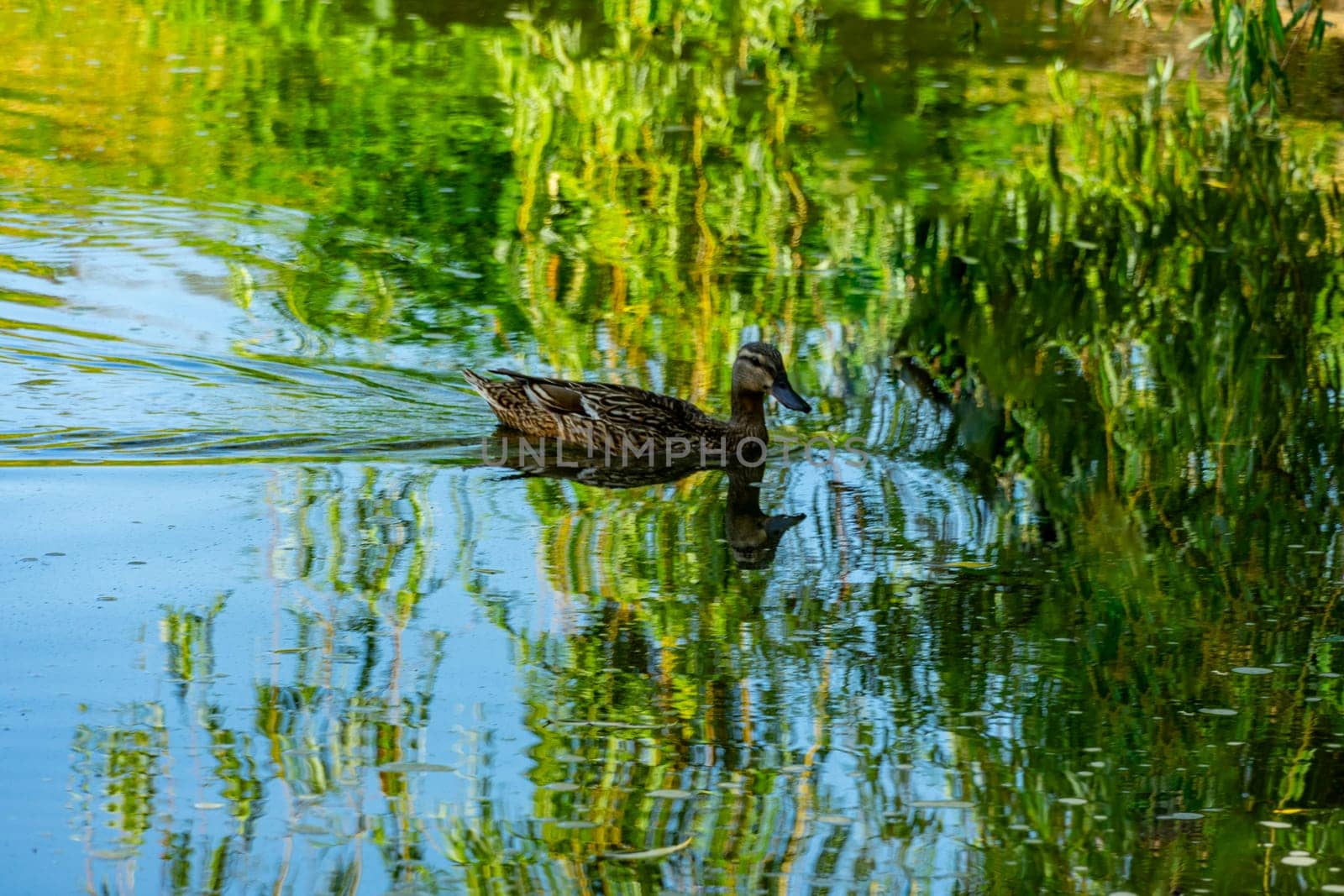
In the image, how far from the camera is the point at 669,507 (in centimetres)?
832

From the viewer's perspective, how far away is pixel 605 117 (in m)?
15.3

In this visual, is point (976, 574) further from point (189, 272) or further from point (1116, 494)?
point (189, 272)

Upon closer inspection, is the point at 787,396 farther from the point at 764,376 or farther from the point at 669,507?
the point at 669,507

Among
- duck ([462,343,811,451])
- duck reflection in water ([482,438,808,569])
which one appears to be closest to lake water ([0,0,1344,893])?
duck reflection in water ([482,438,808,569])

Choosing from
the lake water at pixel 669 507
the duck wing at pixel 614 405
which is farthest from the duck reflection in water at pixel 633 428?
the lake water at pixel 669 507

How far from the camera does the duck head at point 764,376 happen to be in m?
8.89

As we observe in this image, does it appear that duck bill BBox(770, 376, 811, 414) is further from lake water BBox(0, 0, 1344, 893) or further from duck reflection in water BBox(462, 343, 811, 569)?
lake water BBox(0, 0, 1344, 893)

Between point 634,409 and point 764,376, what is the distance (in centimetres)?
59

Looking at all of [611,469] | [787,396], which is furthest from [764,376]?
[611,469]

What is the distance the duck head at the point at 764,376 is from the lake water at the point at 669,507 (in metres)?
0.28

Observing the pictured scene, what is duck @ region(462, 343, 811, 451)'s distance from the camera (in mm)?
8820

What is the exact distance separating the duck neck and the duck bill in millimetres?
108

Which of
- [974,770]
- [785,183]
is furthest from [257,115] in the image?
[974,770]

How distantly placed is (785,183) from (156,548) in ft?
24.4
